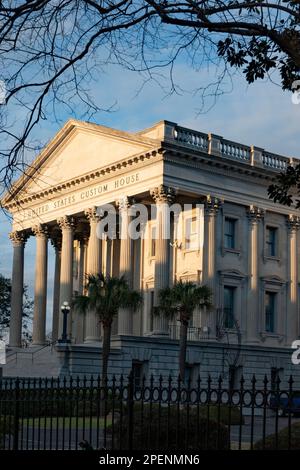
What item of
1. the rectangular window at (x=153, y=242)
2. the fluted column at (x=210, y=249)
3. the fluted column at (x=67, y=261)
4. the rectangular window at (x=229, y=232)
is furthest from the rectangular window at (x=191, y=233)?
the fluted column at (x=67, y=261)

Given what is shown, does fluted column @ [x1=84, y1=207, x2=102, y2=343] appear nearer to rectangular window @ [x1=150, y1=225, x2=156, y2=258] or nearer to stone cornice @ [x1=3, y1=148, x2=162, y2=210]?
stone cornice @ [x1=3, y1=148, x2=162, y2=210]

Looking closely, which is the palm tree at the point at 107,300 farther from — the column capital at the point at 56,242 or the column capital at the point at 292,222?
the column capital at the point at 56,242

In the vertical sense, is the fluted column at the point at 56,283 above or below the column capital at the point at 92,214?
below

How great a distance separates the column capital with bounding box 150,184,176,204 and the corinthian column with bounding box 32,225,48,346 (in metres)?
12.1

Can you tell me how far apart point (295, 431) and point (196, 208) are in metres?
39.4

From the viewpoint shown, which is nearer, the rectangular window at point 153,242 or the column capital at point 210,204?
the column capital at point 210,204

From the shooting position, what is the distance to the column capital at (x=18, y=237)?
61.3 metres

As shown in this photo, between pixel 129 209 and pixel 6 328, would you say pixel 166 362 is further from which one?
pixel 6 328

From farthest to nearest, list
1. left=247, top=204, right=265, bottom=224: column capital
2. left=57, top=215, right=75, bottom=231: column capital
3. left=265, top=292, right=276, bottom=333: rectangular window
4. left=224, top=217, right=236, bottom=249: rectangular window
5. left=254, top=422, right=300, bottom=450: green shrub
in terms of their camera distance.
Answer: left=57, top=215, right=75, bottom=231: column capital
left=265, top=292, right=276, bottom=333: rectangular window
left=247, top=204, right=265, bottom=224: column capital
left=224, top=217, right=236, bottom=249: rectangular window
left=254, top=422, right=300, bottom=450: green shrub

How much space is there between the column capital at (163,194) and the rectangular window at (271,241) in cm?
878

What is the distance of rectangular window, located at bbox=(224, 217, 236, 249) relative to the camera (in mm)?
53406

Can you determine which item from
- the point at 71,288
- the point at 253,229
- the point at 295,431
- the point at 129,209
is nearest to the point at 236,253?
the point at 253,229

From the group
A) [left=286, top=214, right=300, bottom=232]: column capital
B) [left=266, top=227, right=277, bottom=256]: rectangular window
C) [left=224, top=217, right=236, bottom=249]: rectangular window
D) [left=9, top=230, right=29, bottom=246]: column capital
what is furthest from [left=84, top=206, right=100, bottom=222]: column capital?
[left=286, top=214, right=300, bottom=232]: column capital

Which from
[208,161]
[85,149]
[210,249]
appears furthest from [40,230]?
[208,161]
